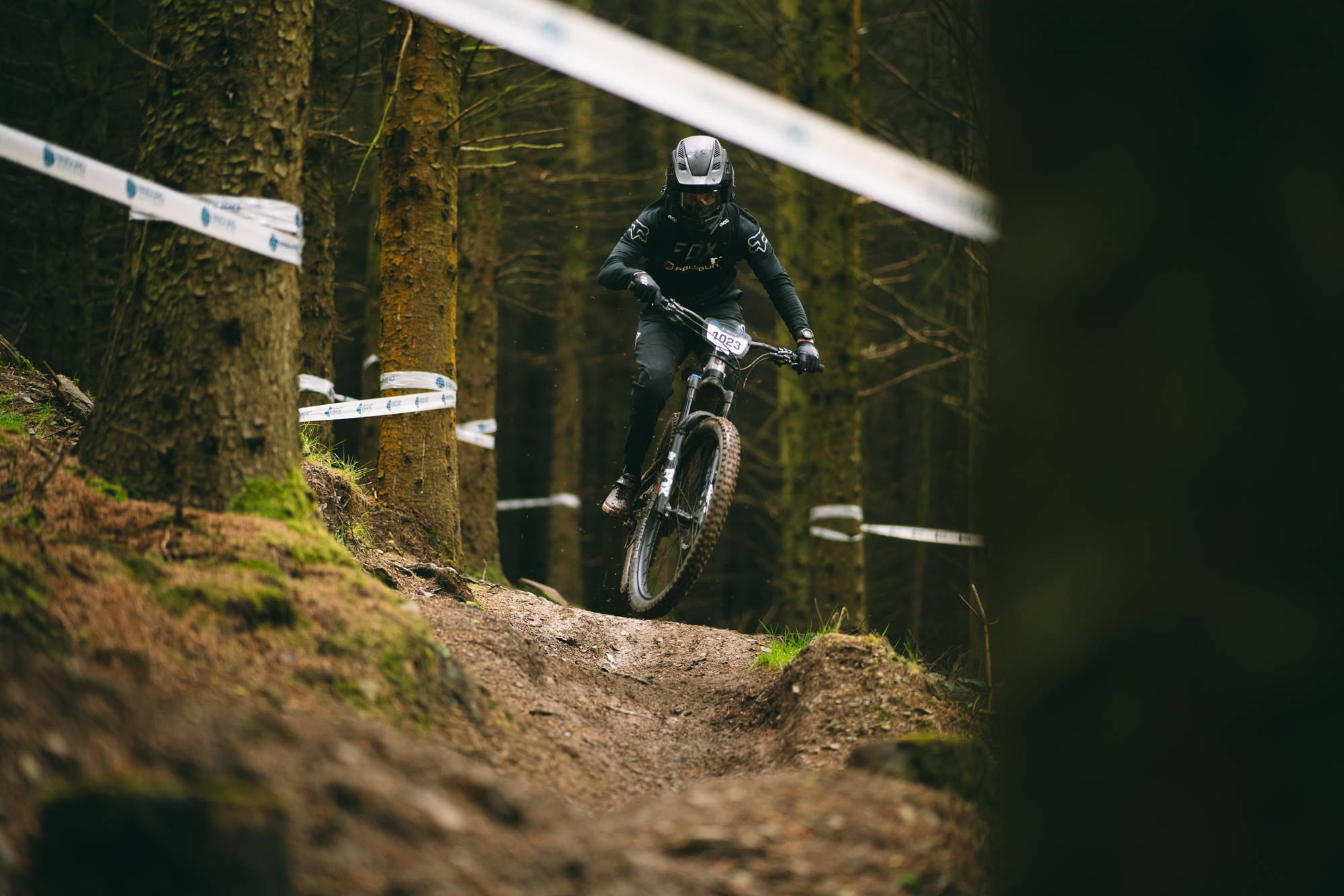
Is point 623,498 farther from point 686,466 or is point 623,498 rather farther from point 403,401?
point 403,401

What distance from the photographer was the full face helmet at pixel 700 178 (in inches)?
225

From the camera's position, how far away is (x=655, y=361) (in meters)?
6.01

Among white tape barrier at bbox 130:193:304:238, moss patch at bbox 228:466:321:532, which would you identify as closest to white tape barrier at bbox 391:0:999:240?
white tape barrier at bbox 130:193:304:238

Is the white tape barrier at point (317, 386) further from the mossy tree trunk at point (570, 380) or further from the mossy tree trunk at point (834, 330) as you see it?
the mossy tree trunk at point (570, 380)

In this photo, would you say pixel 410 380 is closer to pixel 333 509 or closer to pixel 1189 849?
pixel 333 509

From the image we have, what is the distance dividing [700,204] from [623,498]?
1.88 meters

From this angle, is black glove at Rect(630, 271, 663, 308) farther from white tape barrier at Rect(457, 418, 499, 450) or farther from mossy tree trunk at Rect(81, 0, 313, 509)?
white tape barrier at Rect(457, 418, 499, 450)

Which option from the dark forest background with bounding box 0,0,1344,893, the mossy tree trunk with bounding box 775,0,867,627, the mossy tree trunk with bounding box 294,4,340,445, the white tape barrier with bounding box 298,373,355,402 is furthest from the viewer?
the mossy tree trunk with bounding box 775,0,867,627

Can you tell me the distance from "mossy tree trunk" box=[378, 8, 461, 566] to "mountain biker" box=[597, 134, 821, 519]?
1.26m

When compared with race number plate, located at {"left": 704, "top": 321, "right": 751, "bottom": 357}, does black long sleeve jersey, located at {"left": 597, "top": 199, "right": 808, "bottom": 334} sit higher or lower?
higher

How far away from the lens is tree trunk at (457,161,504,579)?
983 cm

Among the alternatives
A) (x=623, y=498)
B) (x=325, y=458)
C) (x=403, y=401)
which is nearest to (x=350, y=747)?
(x=623, y=498)

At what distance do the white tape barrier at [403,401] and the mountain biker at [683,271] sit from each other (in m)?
1.34

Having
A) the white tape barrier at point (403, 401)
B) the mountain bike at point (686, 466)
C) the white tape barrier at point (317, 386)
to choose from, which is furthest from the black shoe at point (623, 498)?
the white tape barrier at point (317, 386)
